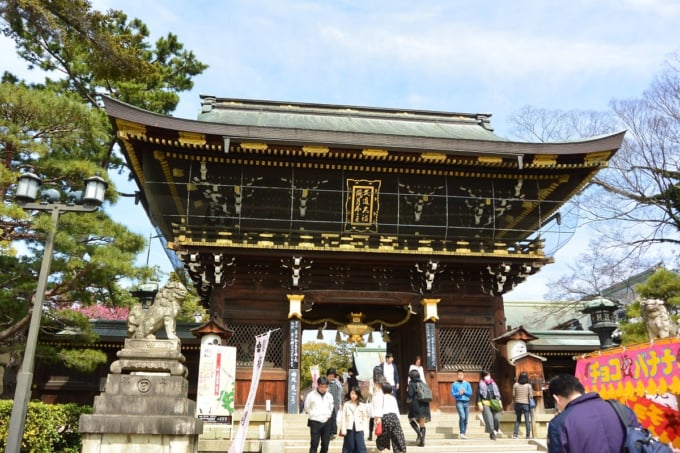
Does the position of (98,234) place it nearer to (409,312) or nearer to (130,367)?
(130,367)

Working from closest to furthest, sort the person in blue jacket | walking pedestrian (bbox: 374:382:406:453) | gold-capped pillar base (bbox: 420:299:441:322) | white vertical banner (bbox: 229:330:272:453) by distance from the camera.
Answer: white vertical banner (bbox: 229:330:272:453) < walking pedestrian (bbox: 374:382:406:453) < the person in blue jacket < gold-capped pillar base (bbox: 420:299:441:322)

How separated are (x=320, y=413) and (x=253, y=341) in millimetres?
7663

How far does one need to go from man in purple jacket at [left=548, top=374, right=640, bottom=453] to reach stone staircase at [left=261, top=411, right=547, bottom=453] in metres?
7.47

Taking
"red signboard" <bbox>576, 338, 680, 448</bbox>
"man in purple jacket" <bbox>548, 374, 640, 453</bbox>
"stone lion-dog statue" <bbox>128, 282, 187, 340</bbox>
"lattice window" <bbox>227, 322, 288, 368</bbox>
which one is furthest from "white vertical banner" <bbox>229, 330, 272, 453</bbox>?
"man in purple jacket" <bbox>548, 374, 640, 453</bbox>

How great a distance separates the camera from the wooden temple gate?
51.6ft

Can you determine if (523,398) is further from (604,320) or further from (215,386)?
(215,386)

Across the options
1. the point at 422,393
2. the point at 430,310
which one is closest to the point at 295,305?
the point at 430,310

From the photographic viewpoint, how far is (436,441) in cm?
1171

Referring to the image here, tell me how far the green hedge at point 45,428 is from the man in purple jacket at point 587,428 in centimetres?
1088

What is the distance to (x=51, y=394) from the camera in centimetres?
1591

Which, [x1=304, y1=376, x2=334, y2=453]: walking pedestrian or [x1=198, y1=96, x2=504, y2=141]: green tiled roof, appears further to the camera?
[x1=198, y1=96, x2=504, y2=141]: green tiled roof

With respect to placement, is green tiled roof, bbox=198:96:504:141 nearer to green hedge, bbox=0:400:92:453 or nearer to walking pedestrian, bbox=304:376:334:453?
green hedge, bbox=0:400:92:453

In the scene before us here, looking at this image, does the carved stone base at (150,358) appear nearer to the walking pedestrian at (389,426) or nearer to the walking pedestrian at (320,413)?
the walking pedestrian at (320,413)

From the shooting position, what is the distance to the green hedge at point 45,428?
10.7m
